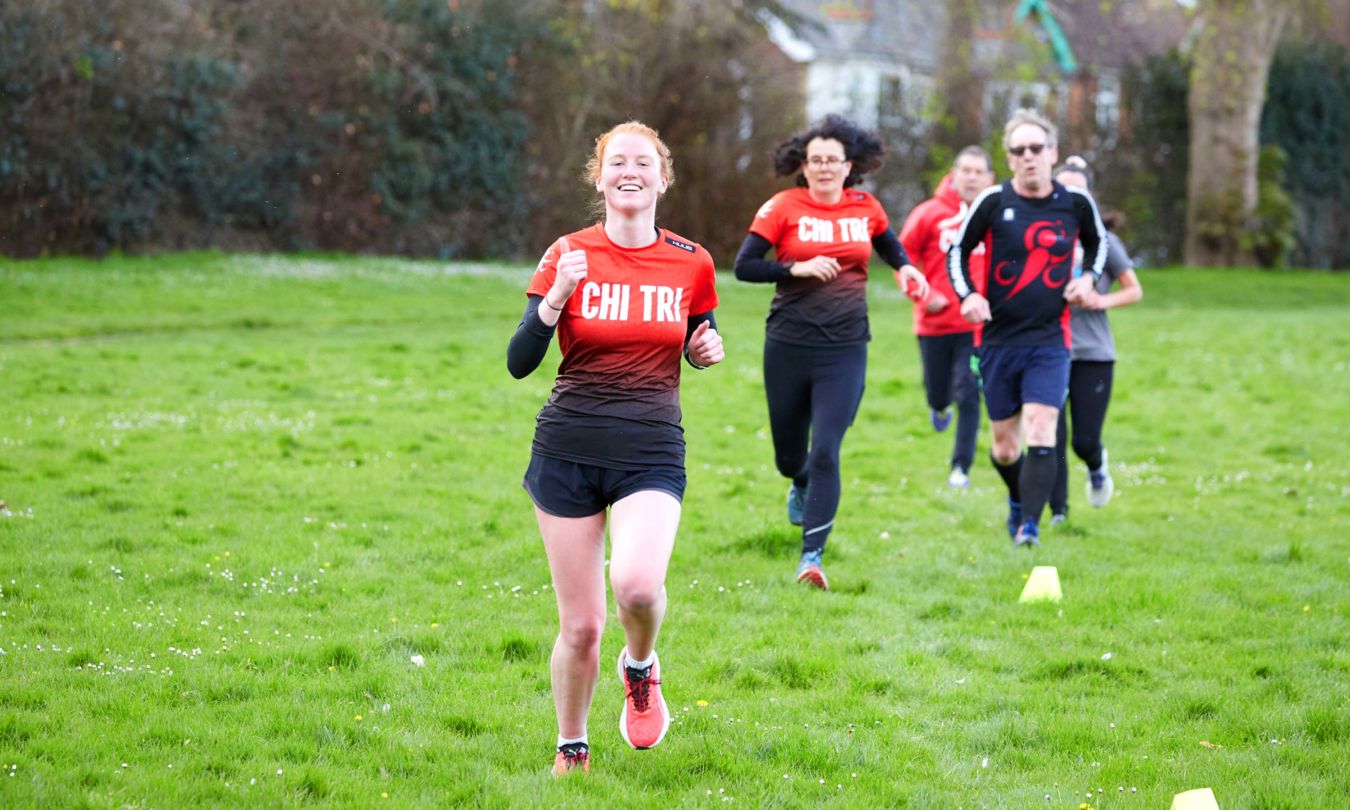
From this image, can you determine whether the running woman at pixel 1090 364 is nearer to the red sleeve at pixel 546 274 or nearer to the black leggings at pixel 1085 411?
the black leggings at pixel 1085 411

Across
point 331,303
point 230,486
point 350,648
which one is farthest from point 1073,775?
point 331,303

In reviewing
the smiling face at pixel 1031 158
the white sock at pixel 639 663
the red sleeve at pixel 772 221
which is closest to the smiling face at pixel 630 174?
the white sock at pixel 639 663

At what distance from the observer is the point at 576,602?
4570 millimetres

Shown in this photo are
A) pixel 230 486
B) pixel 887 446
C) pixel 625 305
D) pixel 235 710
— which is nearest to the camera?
pixel 625 305

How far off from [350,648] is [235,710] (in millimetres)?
767

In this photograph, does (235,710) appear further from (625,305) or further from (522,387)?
(522,387)

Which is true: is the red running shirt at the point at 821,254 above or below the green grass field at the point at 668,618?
above

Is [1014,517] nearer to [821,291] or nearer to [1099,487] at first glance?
[1099,487]

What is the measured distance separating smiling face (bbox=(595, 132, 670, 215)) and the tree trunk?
28.0 m

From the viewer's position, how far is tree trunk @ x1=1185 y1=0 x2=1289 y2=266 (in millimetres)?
30359

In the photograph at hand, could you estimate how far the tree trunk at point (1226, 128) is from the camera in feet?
99.6

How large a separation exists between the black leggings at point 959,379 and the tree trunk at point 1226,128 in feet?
72.2

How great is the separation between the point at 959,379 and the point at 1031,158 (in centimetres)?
295

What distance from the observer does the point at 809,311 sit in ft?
24.5
